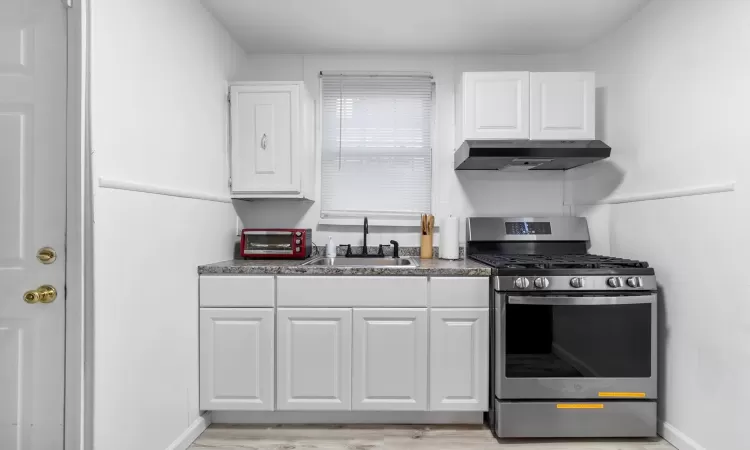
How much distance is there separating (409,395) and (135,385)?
1.31 metres

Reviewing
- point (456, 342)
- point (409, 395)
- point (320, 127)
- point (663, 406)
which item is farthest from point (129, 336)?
point (663, 406)

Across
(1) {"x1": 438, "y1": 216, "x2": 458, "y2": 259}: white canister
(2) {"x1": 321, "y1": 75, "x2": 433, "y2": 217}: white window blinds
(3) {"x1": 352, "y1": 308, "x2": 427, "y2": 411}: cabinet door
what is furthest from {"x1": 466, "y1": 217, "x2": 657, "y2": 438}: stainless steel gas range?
(2) {"x1": 321, "y1": 75, "x2": 433, "y2": 217}: white window blinds

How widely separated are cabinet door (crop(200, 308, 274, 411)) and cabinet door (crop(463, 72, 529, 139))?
66.4 inches

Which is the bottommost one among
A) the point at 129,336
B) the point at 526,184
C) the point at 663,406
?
the point at 663,406

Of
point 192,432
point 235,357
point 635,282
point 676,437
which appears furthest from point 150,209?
point 676,437

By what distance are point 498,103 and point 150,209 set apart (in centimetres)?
201

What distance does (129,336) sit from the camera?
1615mm

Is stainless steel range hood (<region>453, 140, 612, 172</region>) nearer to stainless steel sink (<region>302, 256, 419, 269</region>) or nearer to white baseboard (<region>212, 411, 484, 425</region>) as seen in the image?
stainless steel sink (<region>302, 256, 419, 269</region>)

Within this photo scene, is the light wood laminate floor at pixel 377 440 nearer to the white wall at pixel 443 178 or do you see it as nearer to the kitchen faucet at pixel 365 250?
the kitchen faucet at pixel 365 250

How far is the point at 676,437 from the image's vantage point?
2.04 m

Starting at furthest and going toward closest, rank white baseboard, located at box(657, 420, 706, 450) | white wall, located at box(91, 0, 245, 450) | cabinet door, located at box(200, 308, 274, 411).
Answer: cabinet door, located at box(200, 308, 274, 411)
white baseboard, located at box(657, 420, 706, 450)
white wall, located at box(91, 0, 245, 450)

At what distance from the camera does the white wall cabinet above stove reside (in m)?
2.50

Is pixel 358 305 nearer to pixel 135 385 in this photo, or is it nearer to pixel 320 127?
pixel 135 385

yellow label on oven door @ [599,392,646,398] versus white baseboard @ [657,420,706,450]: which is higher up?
yellow label on oven door @ [599,392,646,398]
